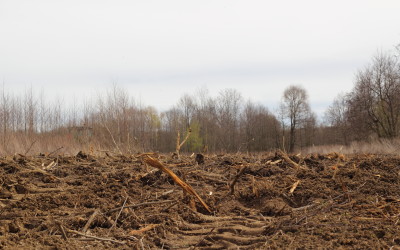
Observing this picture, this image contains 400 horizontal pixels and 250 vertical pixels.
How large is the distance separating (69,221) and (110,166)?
7.42 feet

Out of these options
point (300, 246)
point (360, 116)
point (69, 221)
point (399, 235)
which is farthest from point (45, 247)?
point (360, 116)

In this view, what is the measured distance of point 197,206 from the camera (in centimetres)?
417

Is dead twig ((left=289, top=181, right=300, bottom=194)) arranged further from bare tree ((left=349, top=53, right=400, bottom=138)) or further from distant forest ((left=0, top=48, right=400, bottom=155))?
bare tree ((left=349, top=53, right=400, bottom=138))

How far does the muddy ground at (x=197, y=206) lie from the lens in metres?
3.07

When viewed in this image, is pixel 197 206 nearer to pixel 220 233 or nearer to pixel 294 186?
pixel 220 233

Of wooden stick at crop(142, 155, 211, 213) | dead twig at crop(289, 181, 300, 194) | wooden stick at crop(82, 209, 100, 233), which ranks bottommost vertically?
wooden stick at crop(82, 209, 100, 233)

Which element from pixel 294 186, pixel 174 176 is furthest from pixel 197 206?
pixel 294 186

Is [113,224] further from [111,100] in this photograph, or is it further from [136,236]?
[111,100]

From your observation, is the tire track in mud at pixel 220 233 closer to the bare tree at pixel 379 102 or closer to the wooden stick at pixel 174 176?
the wooden stick at pixel 174 176

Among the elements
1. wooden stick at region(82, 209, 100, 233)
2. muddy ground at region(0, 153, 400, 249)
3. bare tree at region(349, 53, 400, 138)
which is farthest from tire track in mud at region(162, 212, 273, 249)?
bare tree at region(349, 53, 400, 138)

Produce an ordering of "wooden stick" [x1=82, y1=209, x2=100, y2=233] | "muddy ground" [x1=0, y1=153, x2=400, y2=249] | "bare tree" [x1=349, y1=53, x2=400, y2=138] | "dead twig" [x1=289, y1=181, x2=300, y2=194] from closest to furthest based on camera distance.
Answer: "muddy ground" [x1=0, y1=153, x2=400, y2=249]
"wooden stick" [x1=82, y1=209, x2=100, y2=233]
"dead twig" [x1=289, y1=181, x2=300, y2=194]
"bare tree" [x1=349, y1=53, x2=400, y2=138]

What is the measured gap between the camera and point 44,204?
13.0 feet

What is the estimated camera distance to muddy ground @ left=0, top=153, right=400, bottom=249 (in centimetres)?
307

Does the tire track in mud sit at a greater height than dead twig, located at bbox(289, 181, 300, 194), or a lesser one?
lesser
